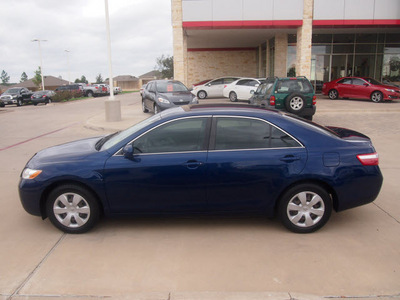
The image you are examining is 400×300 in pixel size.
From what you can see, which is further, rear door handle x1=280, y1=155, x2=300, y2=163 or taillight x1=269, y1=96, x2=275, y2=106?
taillight x1=269, y1=96, x2=275, y2=106

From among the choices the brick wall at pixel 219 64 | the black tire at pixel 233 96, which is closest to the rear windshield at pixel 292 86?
the black tire at pixel 233 96

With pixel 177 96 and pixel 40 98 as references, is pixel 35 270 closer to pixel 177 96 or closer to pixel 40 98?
pixel 177 96

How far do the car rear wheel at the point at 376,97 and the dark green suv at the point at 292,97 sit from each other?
8973mm

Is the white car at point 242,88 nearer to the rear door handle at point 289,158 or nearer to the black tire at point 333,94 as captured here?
the black tire at point 333,94

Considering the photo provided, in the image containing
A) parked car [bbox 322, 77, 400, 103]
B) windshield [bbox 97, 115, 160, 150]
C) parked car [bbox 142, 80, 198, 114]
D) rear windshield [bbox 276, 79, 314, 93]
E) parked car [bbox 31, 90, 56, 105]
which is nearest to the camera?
windshield [bbox 97, 115, 160, 150]

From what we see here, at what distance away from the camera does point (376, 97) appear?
19.6 metres

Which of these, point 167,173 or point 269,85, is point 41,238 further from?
point 269,85

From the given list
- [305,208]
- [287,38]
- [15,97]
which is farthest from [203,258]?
[15,97]

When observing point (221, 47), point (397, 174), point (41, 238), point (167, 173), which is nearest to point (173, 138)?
point (167, 173)

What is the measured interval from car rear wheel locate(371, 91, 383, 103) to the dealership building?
3.82 m

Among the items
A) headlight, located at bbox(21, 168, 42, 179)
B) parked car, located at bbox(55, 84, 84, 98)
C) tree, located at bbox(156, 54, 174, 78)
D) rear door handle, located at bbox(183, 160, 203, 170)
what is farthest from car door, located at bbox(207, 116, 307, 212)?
tree, located at bbox(156, 54, 174, 78)

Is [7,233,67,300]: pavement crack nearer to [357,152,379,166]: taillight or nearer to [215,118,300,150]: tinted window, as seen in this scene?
[215,118,300,150]: tinted window

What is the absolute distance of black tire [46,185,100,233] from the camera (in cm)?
414

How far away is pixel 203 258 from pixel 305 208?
1.37 metres
